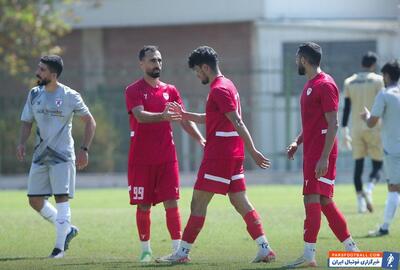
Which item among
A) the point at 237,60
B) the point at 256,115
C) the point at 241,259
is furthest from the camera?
the point at 237,60

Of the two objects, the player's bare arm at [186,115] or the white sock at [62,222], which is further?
the white sock at [62,222]

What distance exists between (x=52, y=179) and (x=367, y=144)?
6849 millimetres

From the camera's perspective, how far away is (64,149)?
12.9 m

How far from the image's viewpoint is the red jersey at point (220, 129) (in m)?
11.6

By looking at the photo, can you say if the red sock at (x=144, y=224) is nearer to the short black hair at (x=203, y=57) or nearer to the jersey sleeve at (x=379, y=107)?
the short black hair at (x=203, y=57)

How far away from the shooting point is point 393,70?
13.8 m

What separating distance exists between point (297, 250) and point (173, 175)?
5.99ft

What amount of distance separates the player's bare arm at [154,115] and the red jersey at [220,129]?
345 mm

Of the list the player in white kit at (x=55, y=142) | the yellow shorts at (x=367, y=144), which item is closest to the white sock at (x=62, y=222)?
the player in white kit at (x=55, y=142)

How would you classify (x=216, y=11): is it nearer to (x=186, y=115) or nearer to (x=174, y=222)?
(x=174, y=222)

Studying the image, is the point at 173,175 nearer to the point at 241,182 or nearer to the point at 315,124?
the point at 241,182

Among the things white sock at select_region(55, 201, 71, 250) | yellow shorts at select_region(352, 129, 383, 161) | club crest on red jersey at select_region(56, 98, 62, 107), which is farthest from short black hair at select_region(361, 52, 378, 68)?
white sock at select_region(55, 201, 71, 250)

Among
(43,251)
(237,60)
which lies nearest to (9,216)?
(43,251)

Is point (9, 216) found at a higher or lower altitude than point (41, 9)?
lower
